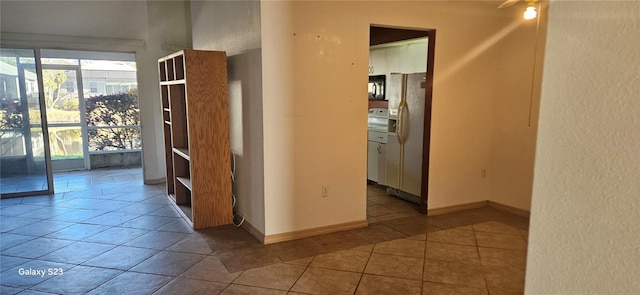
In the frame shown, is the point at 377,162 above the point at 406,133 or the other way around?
the other way around

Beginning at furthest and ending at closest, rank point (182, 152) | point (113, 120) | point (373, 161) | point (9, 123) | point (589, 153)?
point (113, 120) → point (373, 161) → point (9, 123) → point (182, 152) → point (589, 153)

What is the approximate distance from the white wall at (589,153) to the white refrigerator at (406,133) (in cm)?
386

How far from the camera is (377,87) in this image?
5941mm

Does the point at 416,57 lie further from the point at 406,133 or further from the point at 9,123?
the point at 9,123

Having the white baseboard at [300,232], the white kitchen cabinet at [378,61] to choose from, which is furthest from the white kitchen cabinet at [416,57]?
the white baseboard at [300,232]

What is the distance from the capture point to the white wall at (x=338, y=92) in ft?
11.0

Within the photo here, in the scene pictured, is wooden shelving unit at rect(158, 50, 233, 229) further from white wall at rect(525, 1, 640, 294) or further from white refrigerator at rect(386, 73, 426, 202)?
white wall at rect(525, 1, 640, 294)

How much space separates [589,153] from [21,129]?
6459 millimetres

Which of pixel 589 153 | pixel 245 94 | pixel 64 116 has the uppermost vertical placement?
pixel 245 94

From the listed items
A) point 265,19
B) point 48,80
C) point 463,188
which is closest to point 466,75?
point 463,188

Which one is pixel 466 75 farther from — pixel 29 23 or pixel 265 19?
pixel 29 23

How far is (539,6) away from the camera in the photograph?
393 cm

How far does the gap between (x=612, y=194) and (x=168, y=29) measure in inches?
245

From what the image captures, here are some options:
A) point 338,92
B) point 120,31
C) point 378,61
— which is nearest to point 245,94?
point 338,92
